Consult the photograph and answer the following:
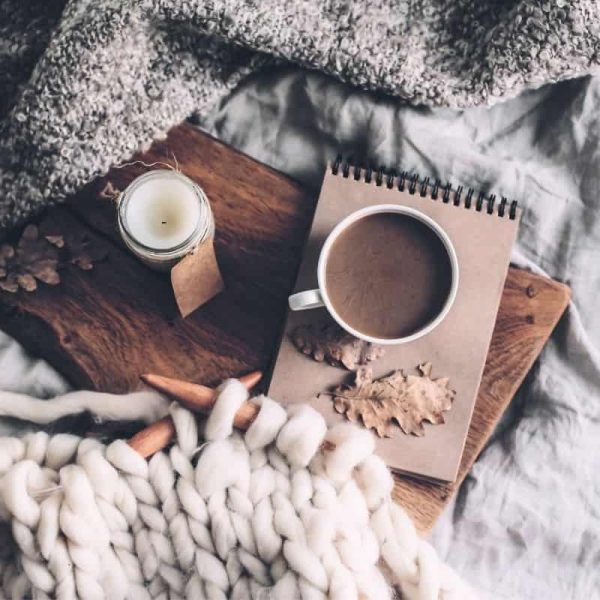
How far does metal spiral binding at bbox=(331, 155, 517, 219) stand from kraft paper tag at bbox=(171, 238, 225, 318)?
0.16 meters

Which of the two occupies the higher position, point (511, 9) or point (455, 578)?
point (511, 9)

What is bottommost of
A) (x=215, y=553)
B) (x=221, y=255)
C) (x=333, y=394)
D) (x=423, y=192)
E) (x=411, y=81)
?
(x=215, y=553)

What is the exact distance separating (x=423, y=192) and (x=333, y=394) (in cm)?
23

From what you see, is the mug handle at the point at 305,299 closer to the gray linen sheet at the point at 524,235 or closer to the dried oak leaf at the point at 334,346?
the dried oak leaf at the point at 334,346

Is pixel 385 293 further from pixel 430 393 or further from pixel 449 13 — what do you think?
pixel 449 13

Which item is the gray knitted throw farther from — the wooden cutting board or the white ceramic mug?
the white ceramic mug

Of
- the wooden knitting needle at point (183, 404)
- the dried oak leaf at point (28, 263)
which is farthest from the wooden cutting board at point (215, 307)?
the wooden knitting needle at point (183, 404)

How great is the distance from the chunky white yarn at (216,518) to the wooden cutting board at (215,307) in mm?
121

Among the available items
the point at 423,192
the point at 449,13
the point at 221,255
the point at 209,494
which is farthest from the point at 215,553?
the point at 449,13

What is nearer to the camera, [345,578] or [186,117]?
[345,578]

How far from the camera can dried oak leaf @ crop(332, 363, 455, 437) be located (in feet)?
2.55

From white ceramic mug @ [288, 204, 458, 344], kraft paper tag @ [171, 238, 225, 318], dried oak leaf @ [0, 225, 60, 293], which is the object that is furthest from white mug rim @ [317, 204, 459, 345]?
dried oak leaf @ [0, 225, 60, 293]

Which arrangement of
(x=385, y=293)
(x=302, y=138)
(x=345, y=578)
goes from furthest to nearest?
1. (x=302, y=138)
2. (x=385, y=293)
3. (x=345, y=578)

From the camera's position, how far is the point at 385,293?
0.75 m
